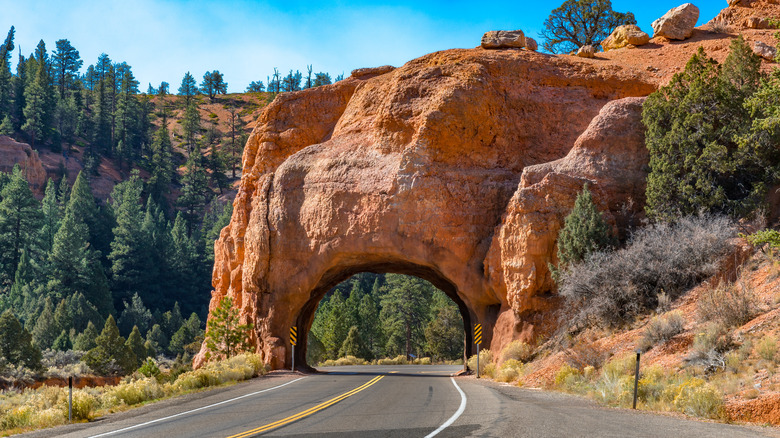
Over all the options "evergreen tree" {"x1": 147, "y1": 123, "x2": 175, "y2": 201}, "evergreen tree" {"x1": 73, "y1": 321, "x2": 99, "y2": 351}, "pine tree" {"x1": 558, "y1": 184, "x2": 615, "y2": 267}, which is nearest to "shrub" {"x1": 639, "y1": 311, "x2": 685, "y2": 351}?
"pine tree" {"x1": 558, "y1": 184, "x2": 615, "y2": 267}

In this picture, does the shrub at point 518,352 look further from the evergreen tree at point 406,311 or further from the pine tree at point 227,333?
the evergreen tree at point 406,311

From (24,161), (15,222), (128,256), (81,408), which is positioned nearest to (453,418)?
(81,408)

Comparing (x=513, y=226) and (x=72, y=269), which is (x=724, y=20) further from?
(x=72, y=269)

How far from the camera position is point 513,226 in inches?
966

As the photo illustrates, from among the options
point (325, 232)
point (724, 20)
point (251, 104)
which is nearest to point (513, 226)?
point (325, 232)

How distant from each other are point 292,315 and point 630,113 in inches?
661

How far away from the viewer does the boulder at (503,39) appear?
1253 inches

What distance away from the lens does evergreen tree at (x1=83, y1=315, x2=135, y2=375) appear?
46.3 m

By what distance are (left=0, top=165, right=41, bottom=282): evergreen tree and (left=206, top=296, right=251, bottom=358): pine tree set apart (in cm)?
6109

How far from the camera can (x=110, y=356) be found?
47062 millimetres

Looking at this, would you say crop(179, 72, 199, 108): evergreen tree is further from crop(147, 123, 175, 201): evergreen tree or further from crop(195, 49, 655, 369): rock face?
crop(195, 49, 655, 369): rock face

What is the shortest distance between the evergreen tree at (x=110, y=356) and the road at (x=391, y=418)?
33205mm

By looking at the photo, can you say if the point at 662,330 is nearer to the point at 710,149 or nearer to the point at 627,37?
the point at 710,149

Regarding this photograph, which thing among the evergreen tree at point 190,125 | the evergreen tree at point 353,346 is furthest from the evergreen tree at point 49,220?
the evergreen tree at point 353,346
